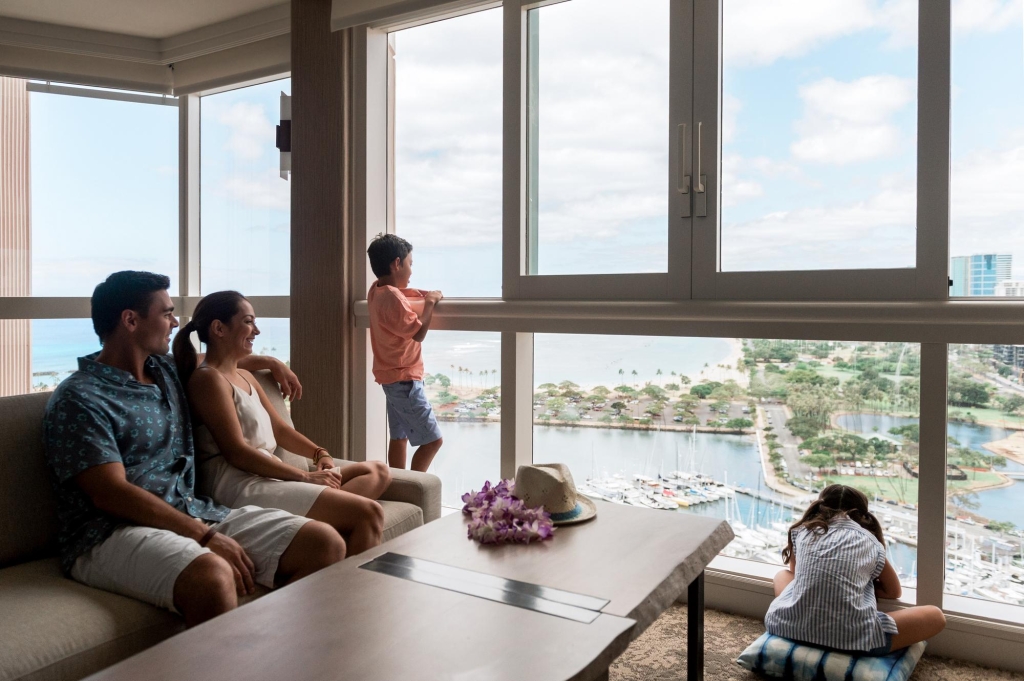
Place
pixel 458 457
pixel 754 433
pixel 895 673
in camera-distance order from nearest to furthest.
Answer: pixel 895 673 < pixel 754 433 < pixel 458 457

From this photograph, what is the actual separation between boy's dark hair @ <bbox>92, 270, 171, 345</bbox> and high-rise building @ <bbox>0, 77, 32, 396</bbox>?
8.26 ft

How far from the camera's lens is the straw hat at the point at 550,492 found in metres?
1.88

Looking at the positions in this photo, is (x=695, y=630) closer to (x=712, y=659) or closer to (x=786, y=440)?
(x=712, y=659)

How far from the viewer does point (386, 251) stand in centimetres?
292

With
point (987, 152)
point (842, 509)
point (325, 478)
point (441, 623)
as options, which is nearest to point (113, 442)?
point (325, 478)

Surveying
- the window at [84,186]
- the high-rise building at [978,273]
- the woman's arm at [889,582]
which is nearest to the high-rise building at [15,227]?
the window at [84,186]

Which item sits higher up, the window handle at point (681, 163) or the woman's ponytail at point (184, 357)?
the window handle at point (681, 163)

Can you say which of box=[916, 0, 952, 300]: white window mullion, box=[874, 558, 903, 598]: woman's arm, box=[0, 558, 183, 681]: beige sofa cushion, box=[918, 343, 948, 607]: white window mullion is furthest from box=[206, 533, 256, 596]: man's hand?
box=[916, 0, 952, 300]: white window mullion

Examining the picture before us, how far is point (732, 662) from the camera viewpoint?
7.02 feet

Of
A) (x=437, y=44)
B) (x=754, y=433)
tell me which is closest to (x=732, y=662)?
(x=754, y=433)

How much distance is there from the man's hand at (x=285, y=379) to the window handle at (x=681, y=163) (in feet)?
5.00

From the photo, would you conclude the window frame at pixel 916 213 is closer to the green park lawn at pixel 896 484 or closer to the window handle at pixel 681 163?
the window handle at pixel 681 163

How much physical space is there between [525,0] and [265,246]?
1.85 metres

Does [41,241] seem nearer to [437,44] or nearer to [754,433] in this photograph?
[437,44]
